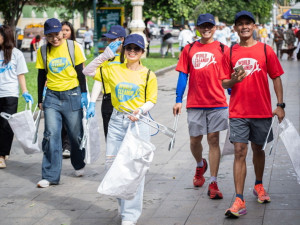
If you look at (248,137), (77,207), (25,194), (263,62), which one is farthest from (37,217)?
(263,62)

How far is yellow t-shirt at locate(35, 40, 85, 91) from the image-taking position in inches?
283

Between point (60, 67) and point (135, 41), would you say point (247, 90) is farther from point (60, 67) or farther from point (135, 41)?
point (60, 67)

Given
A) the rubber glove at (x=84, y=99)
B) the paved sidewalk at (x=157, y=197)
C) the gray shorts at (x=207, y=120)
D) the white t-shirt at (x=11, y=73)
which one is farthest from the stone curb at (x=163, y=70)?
the gray shorts at (x=207, y=120)

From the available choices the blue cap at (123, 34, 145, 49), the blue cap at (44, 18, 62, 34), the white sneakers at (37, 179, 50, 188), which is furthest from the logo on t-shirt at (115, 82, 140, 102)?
the white sneakers at (37, 179, 50, 188)

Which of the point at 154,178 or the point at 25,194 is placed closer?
the point at 25,194

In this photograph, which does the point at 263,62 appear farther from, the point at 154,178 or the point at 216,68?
the point at 154,178

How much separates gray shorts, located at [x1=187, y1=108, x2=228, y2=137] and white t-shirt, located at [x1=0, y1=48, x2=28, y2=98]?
9.06 feet

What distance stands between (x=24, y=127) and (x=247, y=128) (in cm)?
319

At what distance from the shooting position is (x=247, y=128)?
591cm

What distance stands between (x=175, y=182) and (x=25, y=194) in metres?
1.64

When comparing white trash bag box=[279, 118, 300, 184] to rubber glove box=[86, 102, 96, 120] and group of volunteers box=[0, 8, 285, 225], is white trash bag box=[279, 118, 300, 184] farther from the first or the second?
rubber glove box=[86, 102, 96, 120]

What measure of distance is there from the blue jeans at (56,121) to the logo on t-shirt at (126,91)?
71.4 inches

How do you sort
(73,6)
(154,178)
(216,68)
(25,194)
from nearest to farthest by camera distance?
1. (216,68)
2. (25,194)
3. (154,178)
4. (73,6)

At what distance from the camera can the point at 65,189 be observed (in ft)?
23.2
